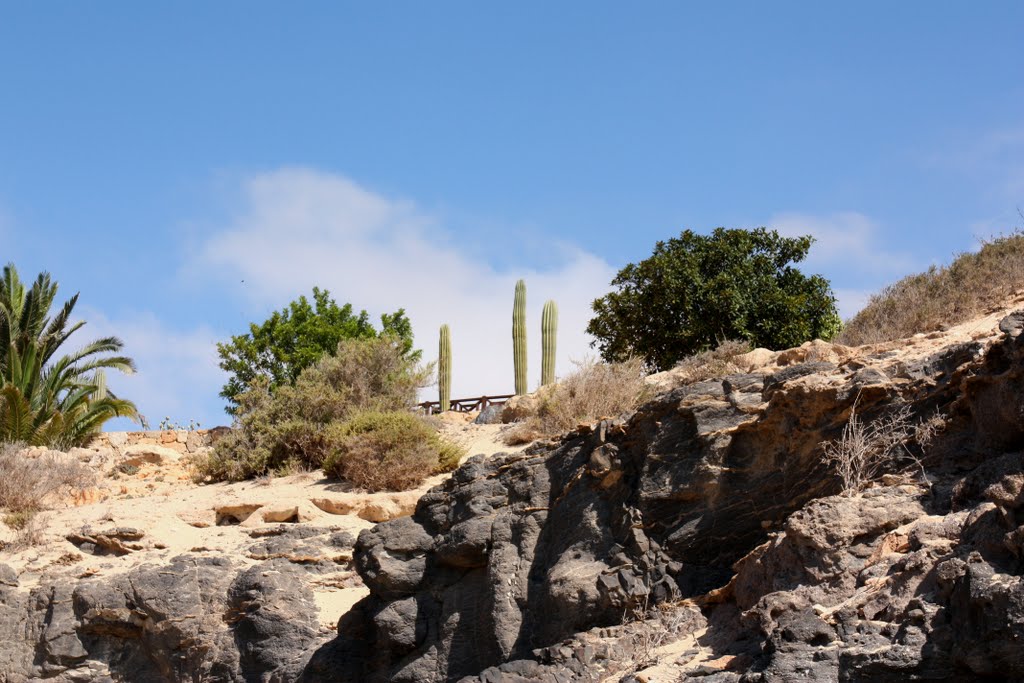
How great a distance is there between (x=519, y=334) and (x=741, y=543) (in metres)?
17.0

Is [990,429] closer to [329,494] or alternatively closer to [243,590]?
[243,590]

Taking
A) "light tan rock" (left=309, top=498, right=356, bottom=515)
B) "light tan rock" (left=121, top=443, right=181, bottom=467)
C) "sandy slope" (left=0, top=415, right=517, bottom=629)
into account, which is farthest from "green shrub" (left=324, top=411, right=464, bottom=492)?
"light tan rock" (left=121, top=443, right=181, bottom=467)

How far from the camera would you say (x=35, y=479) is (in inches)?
663

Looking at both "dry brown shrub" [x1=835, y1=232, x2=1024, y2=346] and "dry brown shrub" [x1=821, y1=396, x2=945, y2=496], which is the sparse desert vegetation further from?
"dry brown shrub" [x1=821, y1=396, x2=945, y2=496]

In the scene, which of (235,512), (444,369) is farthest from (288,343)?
(235,512)

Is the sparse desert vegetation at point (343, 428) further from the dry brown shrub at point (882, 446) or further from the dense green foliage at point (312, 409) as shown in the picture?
the dry brown shrub at point (882, 446)

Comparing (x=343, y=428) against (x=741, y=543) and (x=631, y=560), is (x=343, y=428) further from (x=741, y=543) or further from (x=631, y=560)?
(x=741, y=543)

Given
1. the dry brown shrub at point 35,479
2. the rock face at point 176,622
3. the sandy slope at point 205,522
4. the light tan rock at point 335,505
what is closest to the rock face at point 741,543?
the rock face at point 176,622

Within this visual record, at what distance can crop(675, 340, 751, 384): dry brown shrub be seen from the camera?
17281mm

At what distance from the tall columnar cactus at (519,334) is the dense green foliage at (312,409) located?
366 cm

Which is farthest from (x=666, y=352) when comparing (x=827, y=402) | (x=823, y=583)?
(x=823, y=583)

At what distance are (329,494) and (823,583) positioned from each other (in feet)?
30.4

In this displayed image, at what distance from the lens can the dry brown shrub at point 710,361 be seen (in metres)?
17.3

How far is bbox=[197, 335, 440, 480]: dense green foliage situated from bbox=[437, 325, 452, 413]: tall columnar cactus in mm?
4706
